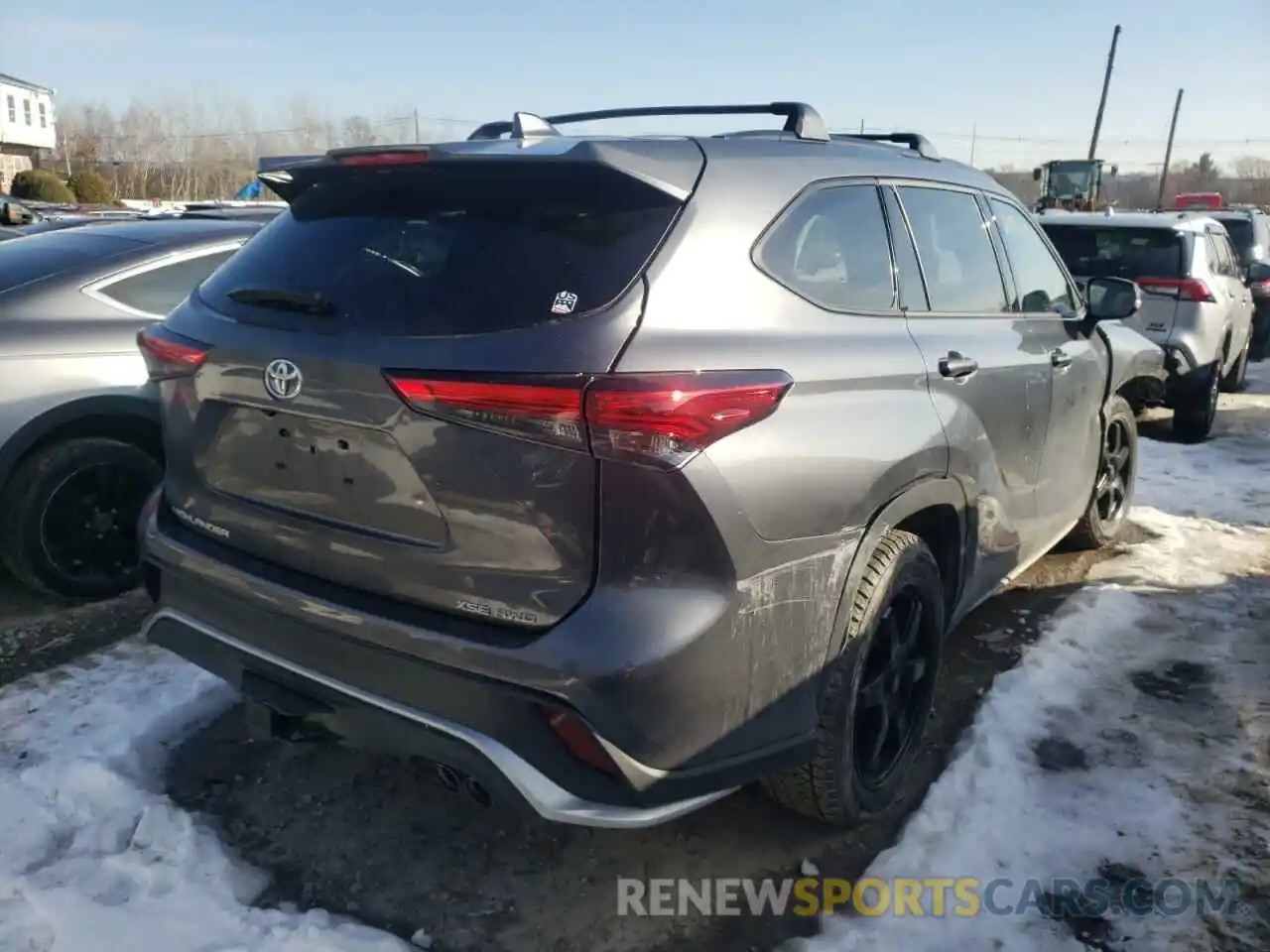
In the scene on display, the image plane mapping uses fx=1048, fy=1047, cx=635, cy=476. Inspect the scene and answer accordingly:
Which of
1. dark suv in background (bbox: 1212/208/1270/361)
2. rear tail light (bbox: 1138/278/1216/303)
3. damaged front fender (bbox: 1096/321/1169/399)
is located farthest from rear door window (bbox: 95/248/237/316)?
dark suv in background (bbox: 1212/208/1270/361)

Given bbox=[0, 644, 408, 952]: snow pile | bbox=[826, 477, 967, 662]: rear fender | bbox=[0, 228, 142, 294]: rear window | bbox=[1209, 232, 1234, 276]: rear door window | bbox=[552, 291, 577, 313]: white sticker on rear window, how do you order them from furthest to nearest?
bbox=[1209, 232, 1234, 276]: rear door window
bbox=[0, 228, 142, 294]: rear window
bbox=[826, 477, 967, 662]: rear fender
bbox=[0, 644, 408, 952]: snow pile
bbox=[552, 291, 577, 313]: white sticker on rear window

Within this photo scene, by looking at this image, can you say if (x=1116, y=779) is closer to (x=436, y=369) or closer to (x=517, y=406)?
(x=517, y=406)

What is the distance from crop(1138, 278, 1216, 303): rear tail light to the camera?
8156 millimetres

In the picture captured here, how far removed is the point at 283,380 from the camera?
7.96ft

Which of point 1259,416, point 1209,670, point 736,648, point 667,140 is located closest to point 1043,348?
point 1209,670

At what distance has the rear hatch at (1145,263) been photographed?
8219 millimetres

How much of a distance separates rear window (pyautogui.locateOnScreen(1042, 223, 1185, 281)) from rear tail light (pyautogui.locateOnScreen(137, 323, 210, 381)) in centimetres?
727

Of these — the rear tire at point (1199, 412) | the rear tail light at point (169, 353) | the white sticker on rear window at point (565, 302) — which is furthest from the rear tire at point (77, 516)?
the rear tire at point (1199, 412)

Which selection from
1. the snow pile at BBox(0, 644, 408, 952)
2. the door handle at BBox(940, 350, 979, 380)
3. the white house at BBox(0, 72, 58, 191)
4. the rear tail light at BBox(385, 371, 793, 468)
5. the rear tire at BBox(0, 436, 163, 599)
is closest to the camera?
the rear tail light at BBox(385, 371, 793, 468)

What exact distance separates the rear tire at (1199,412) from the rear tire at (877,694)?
20.5 ft

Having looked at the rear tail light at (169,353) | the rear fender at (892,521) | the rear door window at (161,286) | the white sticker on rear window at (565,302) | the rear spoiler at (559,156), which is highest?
the rear spoiler at (559,156)

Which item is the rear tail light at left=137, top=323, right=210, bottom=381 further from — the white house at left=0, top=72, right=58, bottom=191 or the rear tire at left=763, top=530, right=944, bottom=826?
the white house at left=0, top=72, right=58, bottom=191

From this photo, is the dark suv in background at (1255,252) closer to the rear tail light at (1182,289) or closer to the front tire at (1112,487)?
the rear tail light at (1182,289)

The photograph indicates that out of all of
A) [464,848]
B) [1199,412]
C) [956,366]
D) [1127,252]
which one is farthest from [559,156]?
[1199,412]
